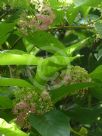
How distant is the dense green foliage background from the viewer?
1.10 metres

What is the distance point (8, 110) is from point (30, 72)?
0.74 ft

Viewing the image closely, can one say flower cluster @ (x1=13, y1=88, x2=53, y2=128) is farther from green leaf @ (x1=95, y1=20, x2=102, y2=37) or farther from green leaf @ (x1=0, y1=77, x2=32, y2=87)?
green leaf @ (x1=95, y1=20, x2=102, y2=37)

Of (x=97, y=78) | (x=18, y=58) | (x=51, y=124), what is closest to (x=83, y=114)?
(x=97, y=78)

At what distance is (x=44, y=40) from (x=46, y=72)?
0.26 meters

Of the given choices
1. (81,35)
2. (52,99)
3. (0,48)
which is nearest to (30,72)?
(0,48)

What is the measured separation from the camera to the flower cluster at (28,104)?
116 cm

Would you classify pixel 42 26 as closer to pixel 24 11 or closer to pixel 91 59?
pixel 24 11

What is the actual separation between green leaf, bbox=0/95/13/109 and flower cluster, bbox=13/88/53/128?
31 mm

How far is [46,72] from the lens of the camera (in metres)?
1.17

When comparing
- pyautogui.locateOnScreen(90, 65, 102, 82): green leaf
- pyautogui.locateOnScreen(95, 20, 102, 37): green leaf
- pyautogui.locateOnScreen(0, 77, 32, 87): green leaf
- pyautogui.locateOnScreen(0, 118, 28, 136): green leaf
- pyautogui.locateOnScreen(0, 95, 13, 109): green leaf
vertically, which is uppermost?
pyautogui.locateOnScreen(95, 20, 102, 37): green leaf

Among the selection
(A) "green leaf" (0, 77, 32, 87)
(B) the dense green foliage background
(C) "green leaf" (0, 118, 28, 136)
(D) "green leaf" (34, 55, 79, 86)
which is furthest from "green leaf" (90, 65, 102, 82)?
(C) "green leaf" (0, 118, 28, 136)

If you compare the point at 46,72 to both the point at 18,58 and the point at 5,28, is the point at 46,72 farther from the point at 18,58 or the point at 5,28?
the point at 5,28

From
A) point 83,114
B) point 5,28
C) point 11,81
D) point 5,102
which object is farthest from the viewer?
point 83,114

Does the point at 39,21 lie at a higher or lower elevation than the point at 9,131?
higher
